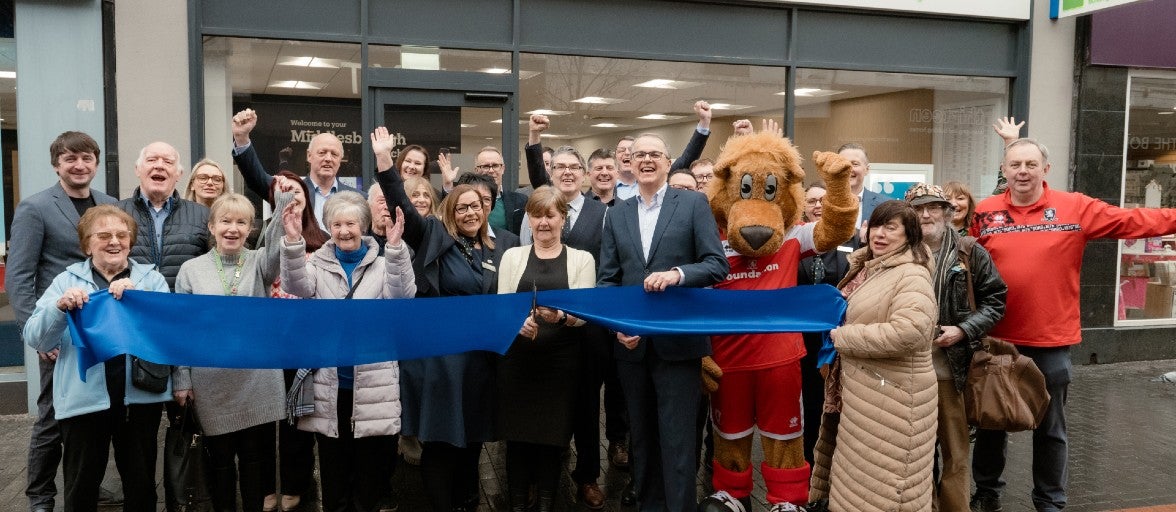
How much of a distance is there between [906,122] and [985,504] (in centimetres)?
544

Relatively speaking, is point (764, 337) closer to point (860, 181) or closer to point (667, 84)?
point (860, 181)

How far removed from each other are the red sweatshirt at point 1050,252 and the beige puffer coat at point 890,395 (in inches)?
41.0

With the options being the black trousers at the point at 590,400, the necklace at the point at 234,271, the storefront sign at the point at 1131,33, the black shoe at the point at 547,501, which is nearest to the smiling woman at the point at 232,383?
the necklace at the point at 234,271

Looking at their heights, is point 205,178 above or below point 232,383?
above

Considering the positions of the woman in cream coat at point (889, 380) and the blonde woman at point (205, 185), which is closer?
the woman in cream coat at point (889, 380)

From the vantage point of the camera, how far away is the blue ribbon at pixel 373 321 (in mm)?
4203

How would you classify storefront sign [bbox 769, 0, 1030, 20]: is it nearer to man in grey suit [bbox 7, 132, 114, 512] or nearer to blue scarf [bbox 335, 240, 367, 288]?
blue scarf [bbox 335, 240, 367, 288]

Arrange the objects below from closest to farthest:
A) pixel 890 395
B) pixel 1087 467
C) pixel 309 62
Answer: pixel 890 395 < pixel 1087 467 < pixel 309 62

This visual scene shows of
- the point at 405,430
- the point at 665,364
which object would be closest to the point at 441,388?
the point at 405,430

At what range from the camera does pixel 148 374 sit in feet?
14.2

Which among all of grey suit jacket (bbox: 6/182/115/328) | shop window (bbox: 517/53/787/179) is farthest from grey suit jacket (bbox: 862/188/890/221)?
grey suit jacket (bbox: 6/182/115/328)

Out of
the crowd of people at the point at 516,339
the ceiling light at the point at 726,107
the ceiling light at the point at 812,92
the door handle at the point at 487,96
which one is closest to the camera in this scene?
the crowd of people at the point at 516,339

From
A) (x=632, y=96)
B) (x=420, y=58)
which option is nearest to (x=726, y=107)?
(x=632, y=96)

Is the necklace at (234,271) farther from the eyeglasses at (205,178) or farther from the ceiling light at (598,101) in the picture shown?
the ceiling light at (598,101)
